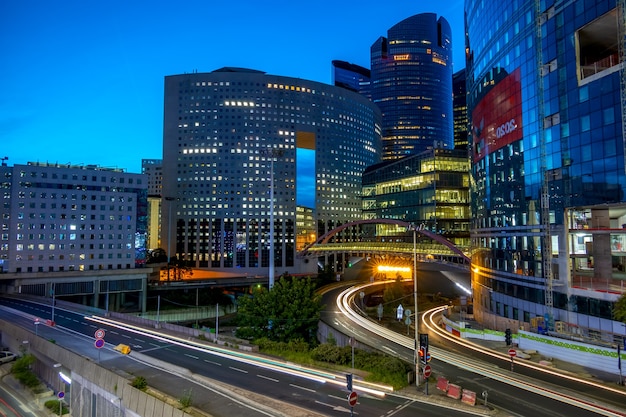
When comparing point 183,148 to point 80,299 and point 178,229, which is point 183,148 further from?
point 80,299

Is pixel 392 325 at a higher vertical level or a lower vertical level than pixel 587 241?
lower

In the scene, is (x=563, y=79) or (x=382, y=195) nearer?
(x=563, y=79)

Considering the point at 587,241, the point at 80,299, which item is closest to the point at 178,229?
the point at 80,299

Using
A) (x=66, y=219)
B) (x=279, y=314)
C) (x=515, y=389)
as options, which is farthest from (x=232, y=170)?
(x=515, y=389)

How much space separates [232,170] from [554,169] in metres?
123

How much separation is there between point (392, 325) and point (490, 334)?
1843 centimetres

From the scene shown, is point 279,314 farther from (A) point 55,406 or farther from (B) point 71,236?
(B) point 71,236

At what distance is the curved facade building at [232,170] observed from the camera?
151375 millimetres

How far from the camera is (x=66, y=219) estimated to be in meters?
97.6

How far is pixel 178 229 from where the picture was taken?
495ft

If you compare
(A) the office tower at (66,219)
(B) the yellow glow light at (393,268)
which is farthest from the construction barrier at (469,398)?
(A) the office tower at (66,219)

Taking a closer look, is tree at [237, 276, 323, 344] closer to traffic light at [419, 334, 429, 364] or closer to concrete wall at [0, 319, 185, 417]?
concrete wall at [0, 319, 185, 417]

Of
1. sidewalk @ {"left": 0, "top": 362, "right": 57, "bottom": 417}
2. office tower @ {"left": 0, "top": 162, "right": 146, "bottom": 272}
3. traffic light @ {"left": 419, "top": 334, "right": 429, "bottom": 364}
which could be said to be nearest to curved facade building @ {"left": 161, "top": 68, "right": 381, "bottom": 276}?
office tower @ {"left": 0, "top": 162, "right": 146, "bottom": 272}

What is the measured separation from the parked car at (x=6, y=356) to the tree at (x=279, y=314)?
25974 mm
